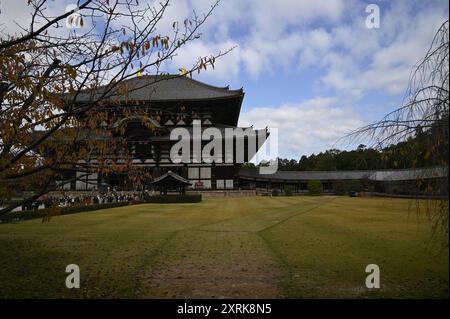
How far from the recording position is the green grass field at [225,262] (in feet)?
19.3

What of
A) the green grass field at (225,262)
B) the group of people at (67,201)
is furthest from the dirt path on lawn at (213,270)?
the group of people at (67,201)

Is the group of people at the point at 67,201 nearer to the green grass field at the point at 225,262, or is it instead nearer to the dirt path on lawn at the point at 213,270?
the green grass field at the point at 225,262

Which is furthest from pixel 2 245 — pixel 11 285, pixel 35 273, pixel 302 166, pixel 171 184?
pixel 302 166

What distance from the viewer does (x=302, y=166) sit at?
87000mm

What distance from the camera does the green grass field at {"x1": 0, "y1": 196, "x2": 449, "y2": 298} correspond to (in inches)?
232

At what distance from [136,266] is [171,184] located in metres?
26.8

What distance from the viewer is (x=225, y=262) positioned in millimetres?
7863

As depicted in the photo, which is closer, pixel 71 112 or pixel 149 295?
pixel 71 112

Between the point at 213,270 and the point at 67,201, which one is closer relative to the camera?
the point at 213,270

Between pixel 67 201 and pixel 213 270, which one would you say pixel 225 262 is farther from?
Result: pixel 67 201

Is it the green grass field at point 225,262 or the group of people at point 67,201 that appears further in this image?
the group of people at point 67,201

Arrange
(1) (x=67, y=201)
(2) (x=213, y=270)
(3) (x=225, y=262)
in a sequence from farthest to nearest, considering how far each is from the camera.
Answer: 1. (1) (x=67, y=201)
2. (3) (x=225, y=262)
3. (2) (x=213, y=270)

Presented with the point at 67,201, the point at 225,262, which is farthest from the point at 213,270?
the point at 67,201
